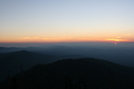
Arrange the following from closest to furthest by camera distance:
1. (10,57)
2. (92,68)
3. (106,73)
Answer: (106,73) → (92,68) → (10,57)

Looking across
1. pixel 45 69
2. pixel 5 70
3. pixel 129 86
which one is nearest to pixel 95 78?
pixel 129 86

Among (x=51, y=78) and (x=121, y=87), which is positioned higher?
(x=51, y=78)

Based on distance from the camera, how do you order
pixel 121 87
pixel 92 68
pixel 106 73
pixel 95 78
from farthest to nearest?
pixel 92 68 < pixel 106 73 < pixel 95 78 < pixel 121 87

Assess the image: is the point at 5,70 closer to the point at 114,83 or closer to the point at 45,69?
the point at 45,69

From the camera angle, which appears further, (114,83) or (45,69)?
(45,69)

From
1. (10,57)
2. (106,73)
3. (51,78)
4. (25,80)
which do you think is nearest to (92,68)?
(106,73)

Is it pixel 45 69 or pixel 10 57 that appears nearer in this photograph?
pixel 45 69

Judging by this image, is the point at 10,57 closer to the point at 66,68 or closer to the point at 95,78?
the point at 66,68

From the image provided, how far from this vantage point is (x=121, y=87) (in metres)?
33.5

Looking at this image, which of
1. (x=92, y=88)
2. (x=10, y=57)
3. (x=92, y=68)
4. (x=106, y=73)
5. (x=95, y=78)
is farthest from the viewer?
(x=10, y=57)

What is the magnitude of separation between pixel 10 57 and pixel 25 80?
3010 inches

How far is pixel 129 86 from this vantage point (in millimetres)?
34375

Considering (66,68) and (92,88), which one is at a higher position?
(66,68)

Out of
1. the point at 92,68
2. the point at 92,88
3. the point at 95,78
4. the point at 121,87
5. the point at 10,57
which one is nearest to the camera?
the point at 92,88
